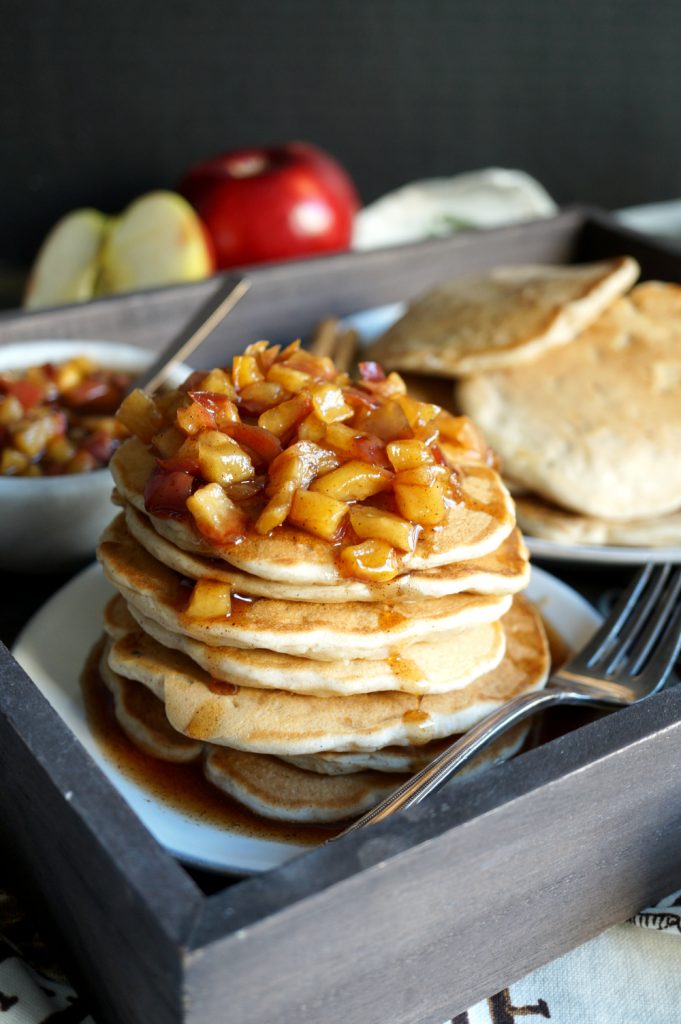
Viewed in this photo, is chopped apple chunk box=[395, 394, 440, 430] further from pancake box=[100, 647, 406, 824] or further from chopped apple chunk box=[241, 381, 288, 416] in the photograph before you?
pancake box=[100, 647, 406, 824]

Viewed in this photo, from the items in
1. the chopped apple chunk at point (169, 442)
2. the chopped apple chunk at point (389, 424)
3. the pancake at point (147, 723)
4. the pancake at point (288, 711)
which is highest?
the chopped apple chunk at point (169, 442)

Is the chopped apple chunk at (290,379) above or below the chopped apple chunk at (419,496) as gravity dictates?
above

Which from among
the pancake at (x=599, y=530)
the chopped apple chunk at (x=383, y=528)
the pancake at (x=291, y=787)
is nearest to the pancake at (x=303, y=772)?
the pancake at (x=291, y=787)

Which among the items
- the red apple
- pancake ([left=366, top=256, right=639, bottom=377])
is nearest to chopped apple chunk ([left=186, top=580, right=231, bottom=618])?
pancake ([left=366, top=256, right=639, bottom=377])

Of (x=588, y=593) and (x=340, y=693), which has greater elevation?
(x=340, y=693)

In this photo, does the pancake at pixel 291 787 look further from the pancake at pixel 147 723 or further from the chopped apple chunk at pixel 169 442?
the chopped apple chunk at pixel 169 442

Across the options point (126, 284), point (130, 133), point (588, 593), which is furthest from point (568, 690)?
point (130, 133)

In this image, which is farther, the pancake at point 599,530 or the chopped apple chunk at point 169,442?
the pancake at point 599,530

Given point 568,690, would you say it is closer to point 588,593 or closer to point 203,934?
point 588,593
